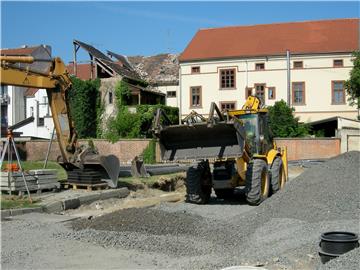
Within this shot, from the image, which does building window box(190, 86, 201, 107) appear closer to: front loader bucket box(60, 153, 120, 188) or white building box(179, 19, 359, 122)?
white building box(179, 19, 359, 122)

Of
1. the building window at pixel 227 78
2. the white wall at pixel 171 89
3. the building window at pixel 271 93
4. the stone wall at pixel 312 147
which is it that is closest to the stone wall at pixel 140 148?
the stone wall at pixel 312 147

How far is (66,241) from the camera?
1073 cm

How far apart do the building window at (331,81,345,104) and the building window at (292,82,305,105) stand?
9.20 feet

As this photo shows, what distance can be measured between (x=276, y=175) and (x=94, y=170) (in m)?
6.59

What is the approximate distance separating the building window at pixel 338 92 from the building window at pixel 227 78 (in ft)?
31.8

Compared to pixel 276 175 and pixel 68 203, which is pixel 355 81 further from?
pixel 68 203

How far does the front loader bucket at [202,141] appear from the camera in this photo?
14.9 metres

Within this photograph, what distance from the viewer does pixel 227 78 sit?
54781 mm

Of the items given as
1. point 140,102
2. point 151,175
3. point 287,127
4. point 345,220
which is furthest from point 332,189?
point 140,102

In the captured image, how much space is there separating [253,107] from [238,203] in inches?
124

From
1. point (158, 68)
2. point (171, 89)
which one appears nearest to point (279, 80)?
point (171, 89)

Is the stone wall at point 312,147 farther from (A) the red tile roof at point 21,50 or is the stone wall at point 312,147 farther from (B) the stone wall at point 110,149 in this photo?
(A) the red tile roof at point 21,50

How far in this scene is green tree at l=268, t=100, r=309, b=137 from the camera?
4597 cm

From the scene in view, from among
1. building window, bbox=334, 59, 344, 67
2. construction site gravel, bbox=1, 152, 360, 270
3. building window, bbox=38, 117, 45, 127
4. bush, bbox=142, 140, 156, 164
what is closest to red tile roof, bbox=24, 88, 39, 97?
building window, bbox=38, 117, 45, 127
